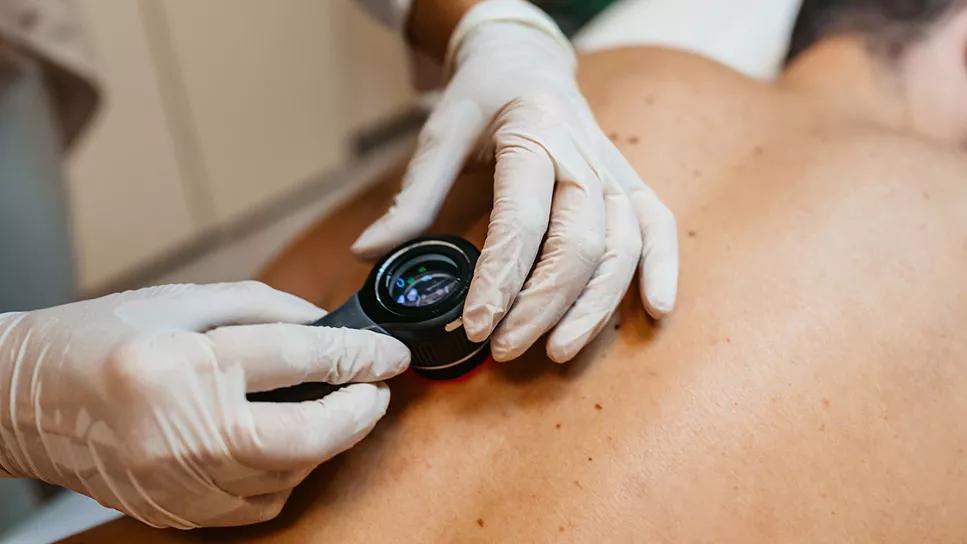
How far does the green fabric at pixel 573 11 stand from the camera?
178 cm

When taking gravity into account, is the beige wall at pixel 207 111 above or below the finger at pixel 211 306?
below

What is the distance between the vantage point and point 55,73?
1.31 m

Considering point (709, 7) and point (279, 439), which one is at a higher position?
point (279, 439)

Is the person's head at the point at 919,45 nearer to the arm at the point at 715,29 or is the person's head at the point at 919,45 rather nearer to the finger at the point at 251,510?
the arm at the point at 715,29

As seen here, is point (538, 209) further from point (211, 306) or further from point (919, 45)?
point (919, 45)

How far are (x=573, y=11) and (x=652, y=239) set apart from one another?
112 centimetres

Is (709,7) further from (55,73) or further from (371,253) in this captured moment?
(55,73)

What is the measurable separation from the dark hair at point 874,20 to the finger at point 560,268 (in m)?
0.54

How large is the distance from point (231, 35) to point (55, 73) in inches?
28.2

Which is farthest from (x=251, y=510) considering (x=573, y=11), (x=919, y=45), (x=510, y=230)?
(x=573, y=11)

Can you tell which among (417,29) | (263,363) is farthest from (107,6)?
(263,363)

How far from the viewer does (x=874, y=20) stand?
112 centimetres

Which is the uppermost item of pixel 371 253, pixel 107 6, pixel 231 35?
pixel 371 253

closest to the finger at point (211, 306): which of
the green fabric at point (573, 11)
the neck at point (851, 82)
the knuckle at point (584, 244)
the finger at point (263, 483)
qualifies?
the finger at point (263, 483)
